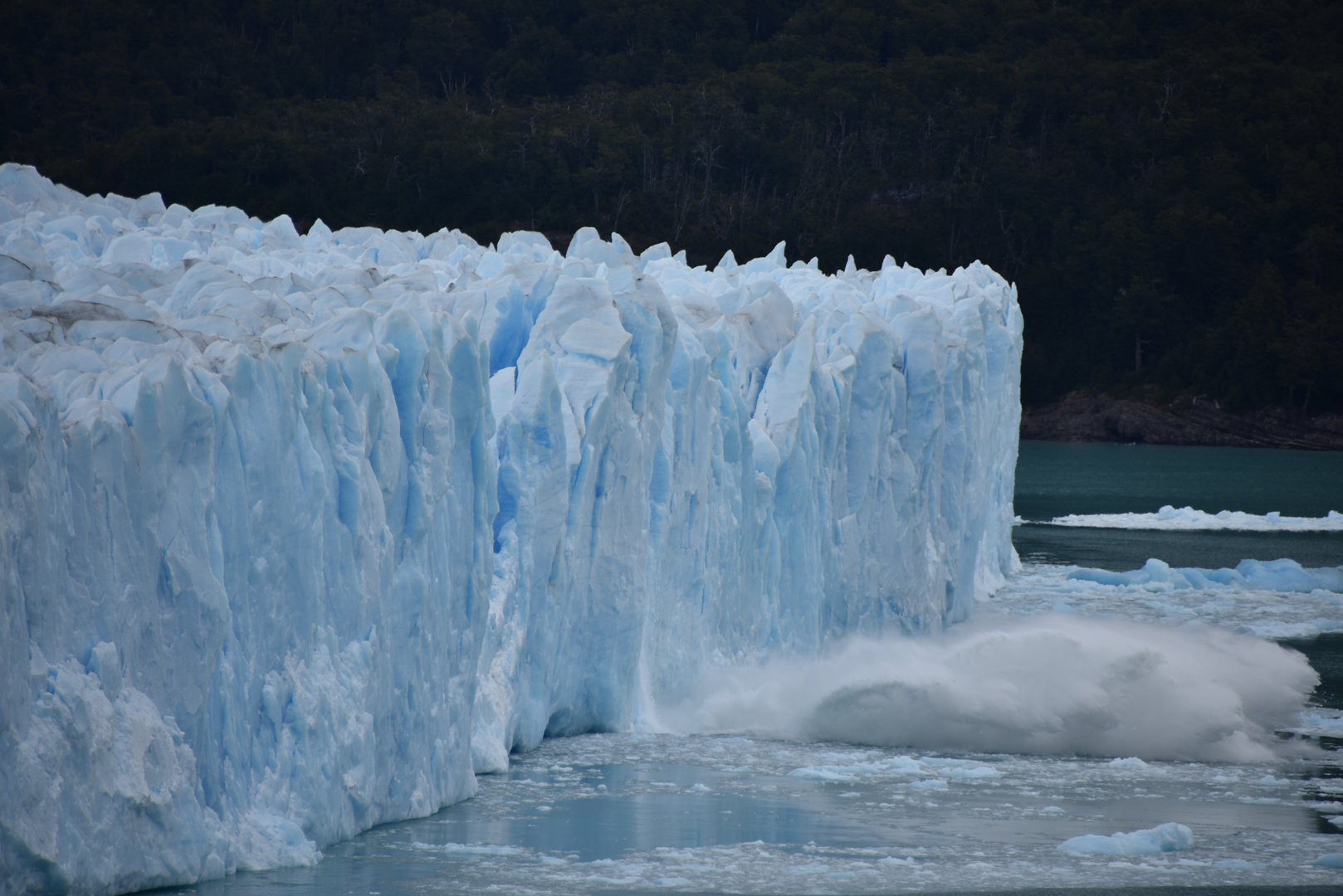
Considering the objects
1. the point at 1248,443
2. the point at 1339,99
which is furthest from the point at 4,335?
the point at 1339,99

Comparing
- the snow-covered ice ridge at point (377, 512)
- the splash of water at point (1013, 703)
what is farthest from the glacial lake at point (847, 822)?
the snow-covered ice ridge at point (377, 512)

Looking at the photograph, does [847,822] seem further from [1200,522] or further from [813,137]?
[813,137]

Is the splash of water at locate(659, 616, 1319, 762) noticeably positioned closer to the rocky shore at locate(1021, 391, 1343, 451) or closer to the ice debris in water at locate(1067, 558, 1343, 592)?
the ice debris in water at locate(1067, 558, 1343, 592)

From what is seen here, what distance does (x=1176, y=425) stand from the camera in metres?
55.9

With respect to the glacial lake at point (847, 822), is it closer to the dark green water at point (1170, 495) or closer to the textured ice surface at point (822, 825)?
the textured ice surface at point (822, 825)

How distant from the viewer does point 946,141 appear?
6094cm

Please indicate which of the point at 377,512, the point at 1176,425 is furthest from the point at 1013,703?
the point at 1176,425

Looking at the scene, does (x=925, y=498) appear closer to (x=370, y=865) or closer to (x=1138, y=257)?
(x=370, y=865)

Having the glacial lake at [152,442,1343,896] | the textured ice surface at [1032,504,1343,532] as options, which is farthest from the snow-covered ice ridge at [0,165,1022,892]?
the textured ice surface at [1032,504,1343,532]

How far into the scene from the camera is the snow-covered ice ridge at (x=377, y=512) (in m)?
6.37

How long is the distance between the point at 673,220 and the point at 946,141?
Result: 12.1 meters

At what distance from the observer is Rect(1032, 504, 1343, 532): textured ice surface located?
29.3 metres

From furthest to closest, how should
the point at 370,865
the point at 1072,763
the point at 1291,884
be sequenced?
the point at 1072,763, the point at 1291,884, the point at 370,865

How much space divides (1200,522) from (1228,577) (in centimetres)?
837
